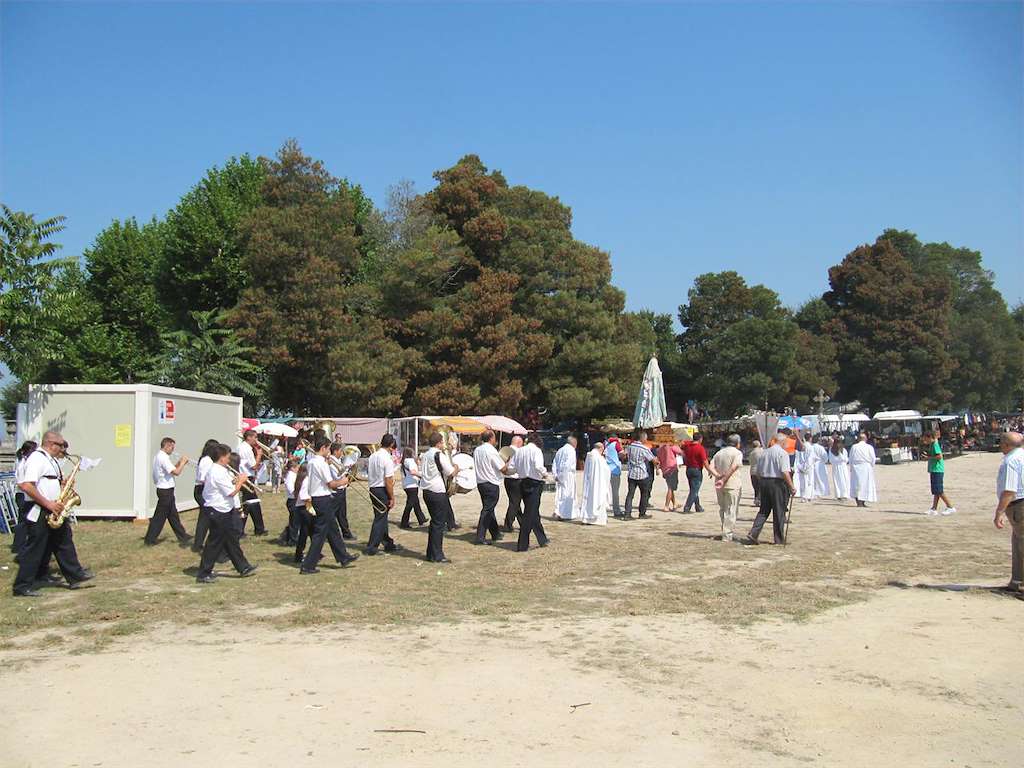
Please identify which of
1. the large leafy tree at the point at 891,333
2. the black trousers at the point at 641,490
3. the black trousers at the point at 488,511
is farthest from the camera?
the large leafy tree at the point at 891,333

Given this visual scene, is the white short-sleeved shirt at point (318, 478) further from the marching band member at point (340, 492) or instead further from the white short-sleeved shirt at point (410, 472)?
the white short-sleeved shirt at point (410, 472)

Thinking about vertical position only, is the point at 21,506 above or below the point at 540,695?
above

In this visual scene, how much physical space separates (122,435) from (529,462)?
26.7ft

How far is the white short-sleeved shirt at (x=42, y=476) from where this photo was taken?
9344 millimetres

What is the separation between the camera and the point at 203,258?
3800 cm

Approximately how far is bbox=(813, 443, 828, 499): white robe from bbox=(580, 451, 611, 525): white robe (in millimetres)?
7925

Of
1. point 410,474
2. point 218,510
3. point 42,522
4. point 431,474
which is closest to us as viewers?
point 42,522

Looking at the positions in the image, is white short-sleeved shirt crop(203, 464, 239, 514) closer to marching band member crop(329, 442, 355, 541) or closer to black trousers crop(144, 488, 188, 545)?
marching band member crop(329, 442, 355, 541)

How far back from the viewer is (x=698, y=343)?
5844 cm

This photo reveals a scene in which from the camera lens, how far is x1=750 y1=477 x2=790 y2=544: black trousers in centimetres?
1329

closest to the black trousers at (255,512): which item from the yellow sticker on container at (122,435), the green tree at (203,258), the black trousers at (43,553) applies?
the yellow sticker on container at (122,435)

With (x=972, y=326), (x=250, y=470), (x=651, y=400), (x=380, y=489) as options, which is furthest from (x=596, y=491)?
(x=972, y=326)

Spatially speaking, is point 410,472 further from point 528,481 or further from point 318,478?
point 318,478

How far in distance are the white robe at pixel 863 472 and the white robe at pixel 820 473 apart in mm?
1946
